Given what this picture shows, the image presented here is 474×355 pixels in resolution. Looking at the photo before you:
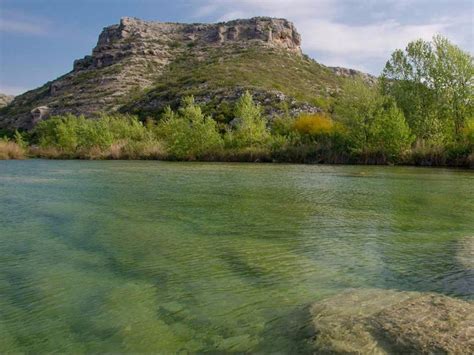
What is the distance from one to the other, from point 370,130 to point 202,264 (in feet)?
118

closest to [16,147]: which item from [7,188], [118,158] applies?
[118,158]

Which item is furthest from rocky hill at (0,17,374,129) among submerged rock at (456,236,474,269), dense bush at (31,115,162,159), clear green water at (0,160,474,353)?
submerged rock at (456,236,474,269)

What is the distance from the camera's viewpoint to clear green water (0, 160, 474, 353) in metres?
5.27

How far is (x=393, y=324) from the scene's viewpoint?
499cm

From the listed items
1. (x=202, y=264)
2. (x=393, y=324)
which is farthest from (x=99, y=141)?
(x=393, y=324)

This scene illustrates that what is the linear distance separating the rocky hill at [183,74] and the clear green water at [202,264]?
56897 millimetres

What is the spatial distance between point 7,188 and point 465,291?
782 inches

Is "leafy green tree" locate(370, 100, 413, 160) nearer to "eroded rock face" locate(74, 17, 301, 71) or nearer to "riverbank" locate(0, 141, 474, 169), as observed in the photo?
"riverbank" locate(0, 141, 474, 169)

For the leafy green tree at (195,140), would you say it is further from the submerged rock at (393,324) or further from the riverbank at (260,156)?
the submerged rock at (393,324)

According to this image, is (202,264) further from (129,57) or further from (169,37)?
(169,37)

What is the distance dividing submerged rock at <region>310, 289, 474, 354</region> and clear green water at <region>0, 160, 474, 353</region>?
1.24 ft

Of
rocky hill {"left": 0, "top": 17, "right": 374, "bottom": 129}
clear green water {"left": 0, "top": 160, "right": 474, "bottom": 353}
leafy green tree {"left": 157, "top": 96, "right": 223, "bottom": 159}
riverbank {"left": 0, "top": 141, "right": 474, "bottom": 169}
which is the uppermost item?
rocky hill {"left": 0, "top": 17, "right": 374, "bottom": 129}

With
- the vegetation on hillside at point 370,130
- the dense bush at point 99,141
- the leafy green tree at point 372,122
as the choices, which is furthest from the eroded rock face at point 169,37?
the leafy green tree at point 372,122

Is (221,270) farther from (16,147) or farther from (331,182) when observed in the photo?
(16,147)
